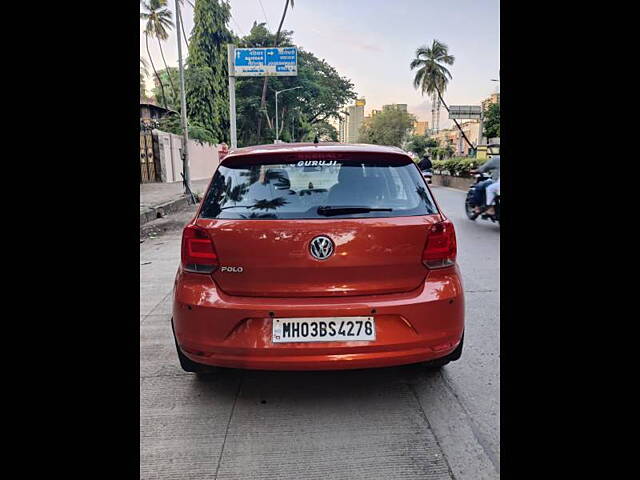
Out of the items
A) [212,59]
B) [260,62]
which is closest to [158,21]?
[212,59]

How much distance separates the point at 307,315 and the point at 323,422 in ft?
2.02

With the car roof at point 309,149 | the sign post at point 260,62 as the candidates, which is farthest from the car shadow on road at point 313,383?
the sign post at point 260,62

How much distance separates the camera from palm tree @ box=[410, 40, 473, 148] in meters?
42.2

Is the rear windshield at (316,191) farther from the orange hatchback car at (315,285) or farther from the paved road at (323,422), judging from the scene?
the paved road at (323,422)

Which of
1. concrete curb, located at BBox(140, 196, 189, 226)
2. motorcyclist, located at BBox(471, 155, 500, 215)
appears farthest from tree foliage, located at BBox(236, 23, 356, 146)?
motorcyclist, located at BBox(471, 155, 500, 215)

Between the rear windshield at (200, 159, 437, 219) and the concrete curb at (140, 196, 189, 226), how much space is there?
25.9 ft

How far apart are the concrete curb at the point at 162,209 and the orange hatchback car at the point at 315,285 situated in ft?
26.4

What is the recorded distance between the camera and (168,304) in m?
4.56

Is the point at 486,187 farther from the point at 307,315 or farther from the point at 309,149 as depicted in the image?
the point at 307,315

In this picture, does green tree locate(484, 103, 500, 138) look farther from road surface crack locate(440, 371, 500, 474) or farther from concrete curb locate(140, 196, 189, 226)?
road surface crack locate(440, 371, 500, 474)

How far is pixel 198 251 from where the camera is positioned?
2387mm

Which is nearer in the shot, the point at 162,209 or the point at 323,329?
the point at 323,329
